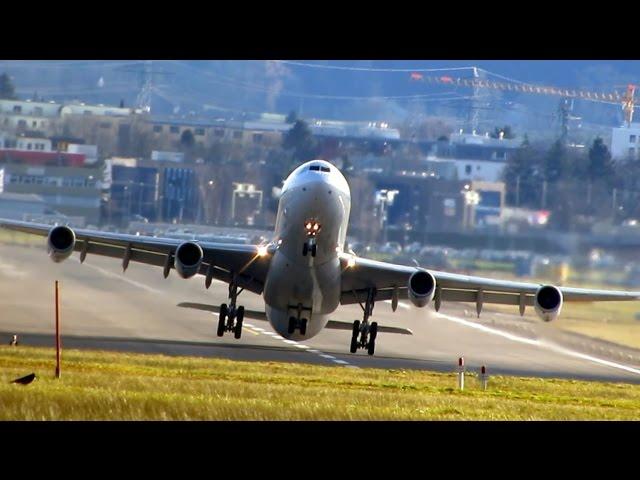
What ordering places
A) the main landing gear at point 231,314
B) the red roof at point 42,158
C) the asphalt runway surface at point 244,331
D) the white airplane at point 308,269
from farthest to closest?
the red roof at point 42,158, the asphalt runway surface at point 244,331, the main landing gear at point 231,314, the white airplane at point 308,269

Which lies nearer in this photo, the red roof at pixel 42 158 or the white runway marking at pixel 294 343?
the white runway marking at pixel 294 343

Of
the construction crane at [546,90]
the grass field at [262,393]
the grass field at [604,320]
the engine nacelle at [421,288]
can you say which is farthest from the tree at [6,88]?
the engine nacelle at [421,288]

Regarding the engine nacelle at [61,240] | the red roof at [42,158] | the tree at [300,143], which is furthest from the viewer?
the red roof at [42,158]

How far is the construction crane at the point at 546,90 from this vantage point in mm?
50500

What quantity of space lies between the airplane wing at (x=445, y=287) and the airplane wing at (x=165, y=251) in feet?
7.13

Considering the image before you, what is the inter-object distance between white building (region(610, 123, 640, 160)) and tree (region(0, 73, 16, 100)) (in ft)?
75.4

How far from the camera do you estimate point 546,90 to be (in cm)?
5572

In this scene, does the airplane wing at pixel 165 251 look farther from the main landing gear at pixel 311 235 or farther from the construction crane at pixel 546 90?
the construction crane at pixel 546 90

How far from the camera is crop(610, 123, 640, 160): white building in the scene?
44.2 m

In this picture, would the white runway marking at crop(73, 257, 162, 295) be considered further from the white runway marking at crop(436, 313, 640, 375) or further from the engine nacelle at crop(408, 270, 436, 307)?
the engine nacelle at crop(408, 270, 436, 307)

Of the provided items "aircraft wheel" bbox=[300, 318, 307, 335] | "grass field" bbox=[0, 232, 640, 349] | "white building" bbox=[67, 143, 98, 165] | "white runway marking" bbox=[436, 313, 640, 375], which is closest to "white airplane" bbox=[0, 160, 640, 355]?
"aircraft wheel" bbox=[300, 318, 307, 335]
